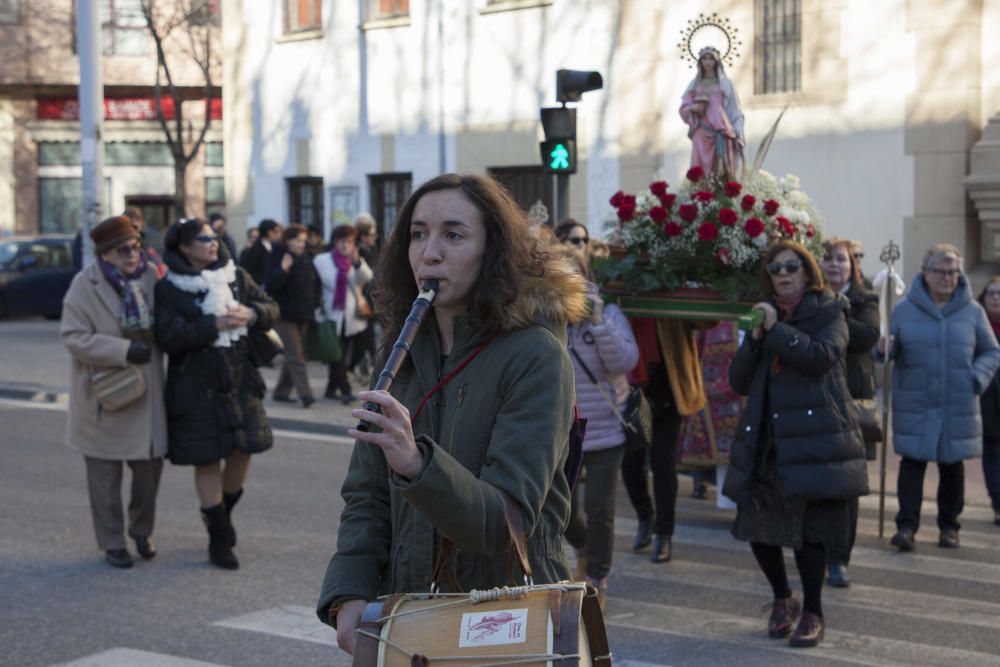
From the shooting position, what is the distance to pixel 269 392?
15.3 metres

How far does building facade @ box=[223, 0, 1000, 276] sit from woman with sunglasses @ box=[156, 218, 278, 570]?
234 inches

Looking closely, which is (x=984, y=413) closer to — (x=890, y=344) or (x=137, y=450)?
(x=890, y=344)

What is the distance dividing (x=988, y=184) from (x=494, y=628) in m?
13.1

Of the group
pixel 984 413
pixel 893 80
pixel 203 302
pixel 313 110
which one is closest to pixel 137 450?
pixel 203 302

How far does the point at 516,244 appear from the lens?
3.22m

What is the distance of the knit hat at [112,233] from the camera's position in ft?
25.2

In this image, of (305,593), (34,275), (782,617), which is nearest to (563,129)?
(305,593)

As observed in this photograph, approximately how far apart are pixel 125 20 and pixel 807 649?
34.4 meters

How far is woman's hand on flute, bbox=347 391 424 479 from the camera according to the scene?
2668 mm

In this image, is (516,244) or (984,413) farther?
(984,413)

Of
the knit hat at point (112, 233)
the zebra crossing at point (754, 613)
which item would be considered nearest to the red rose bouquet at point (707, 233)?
the zebra crossing at point (754, 613)

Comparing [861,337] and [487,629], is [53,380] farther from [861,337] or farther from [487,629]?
[487,629]

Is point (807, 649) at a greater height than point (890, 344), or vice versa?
point (890, 344)

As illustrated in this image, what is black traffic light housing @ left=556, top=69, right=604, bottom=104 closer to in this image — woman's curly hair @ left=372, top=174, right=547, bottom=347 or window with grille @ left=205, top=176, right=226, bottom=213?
woman's curly hair @ left=372, top=174, right=547, bottom=347
